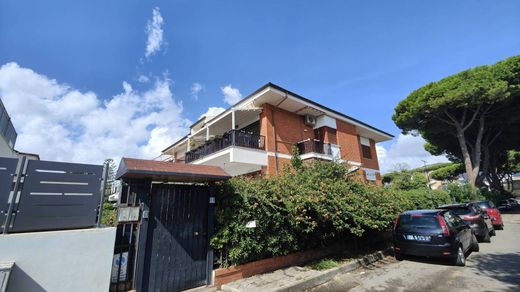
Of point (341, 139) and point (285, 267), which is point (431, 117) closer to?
point (341, 139)

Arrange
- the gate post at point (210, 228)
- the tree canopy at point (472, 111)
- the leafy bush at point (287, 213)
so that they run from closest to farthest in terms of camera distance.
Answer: the gate post at point (210, 228) < the leafy bush at point (287, 213) < the tree canopy at point (472, 111)

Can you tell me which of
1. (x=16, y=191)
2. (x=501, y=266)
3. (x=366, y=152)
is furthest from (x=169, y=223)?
(x=366, y=152)

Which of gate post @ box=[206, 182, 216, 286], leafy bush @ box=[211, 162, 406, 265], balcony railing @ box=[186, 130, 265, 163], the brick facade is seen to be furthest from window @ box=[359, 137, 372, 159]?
gate post @ box=[206, 182, 216, 286]

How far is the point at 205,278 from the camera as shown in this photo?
549cm

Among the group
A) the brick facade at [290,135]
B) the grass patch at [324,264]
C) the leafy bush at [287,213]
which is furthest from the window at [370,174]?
the grass patch at [324,264]

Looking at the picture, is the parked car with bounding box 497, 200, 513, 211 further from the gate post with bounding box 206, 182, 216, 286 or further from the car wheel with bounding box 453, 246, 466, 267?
the gate post with bounding box 206, 182, 216, 286

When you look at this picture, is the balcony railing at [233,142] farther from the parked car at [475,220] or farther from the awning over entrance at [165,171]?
the parked car at [475,220]

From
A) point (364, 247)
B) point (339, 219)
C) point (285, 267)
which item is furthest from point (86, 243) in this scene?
point (364, 247)

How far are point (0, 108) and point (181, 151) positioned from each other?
1653 cm

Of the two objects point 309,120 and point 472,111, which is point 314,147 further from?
point 472,111

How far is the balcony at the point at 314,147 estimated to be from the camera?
15.5m

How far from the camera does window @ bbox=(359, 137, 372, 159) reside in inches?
845

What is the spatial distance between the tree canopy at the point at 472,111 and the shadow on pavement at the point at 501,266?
1789 cm

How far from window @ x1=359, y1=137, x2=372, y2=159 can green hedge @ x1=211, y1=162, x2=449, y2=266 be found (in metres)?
12.9
